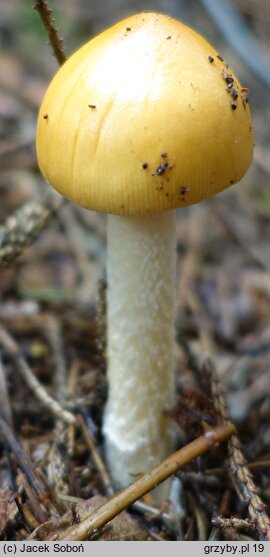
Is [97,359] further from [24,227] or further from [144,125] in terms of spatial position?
[144,125]

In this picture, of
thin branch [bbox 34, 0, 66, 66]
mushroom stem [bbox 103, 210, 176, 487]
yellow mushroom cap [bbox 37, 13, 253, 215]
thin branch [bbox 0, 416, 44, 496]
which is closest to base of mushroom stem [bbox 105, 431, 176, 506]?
mushroom stem [bbox 103, 210, 176, 487]

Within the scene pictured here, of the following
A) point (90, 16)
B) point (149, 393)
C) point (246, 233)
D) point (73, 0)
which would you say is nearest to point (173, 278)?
point (149, 393)

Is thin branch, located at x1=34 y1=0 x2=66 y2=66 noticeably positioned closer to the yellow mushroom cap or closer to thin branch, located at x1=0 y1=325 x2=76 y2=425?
the yellow mushroom cap

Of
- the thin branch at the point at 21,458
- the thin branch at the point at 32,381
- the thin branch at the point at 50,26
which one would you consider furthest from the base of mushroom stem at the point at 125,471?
the thin branch at the point at 50,26

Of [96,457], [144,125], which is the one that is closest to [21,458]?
[96,457]

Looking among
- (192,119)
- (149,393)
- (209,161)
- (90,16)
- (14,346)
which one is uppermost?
(90,16)
